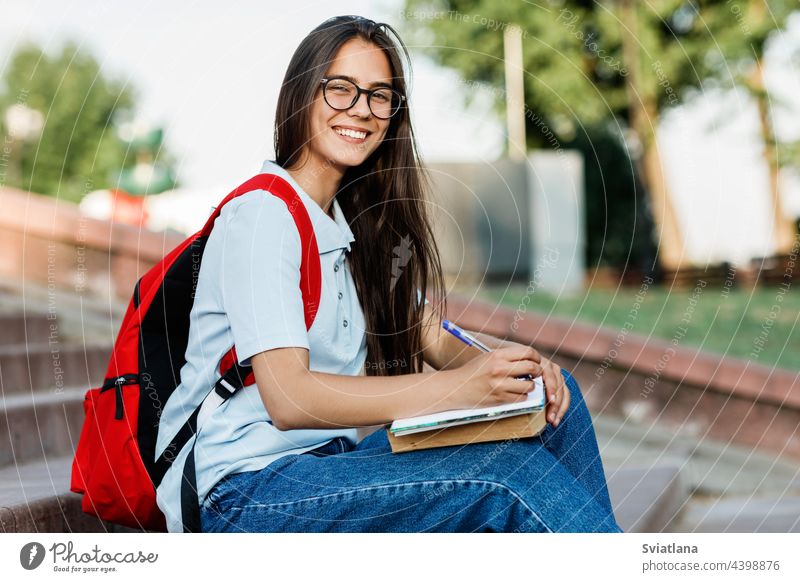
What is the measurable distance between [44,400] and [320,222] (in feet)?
4.95

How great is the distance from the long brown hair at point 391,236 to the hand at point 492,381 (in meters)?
0.40

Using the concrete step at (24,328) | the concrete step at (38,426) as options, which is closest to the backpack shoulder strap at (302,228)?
the concrete step at (38,426)

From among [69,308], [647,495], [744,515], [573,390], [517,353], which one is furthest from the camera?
[69,308]

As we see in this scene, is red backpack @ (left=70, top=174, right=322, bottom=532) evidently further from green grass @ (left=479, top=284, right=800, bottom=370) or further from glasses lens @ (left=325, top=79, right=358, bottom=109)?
green grass @ (left=479, top=284, right=800, bottom=370)

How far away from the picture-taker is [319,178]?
2.04 m

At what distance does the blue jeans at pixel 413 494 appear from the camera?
5.68ft

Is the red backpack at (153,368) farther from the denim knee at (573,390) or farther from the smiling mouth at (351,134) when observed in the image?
the denim knee at (573,390)

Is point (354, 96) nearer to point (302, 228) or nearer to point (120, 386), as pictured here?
point (302, 228)

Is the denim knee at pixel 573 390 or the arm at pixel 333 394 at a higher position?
the arm at pixel 333 394

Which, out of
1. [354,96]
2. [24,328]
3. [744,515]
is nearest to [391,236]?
[354,96]

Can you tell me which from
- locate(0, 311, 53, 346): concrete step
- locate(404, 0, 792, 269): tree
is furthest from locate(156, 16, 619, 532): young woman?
locate(404, 0, 792, 269): tree

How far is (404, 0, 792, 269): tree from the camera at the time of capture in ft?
33.5
